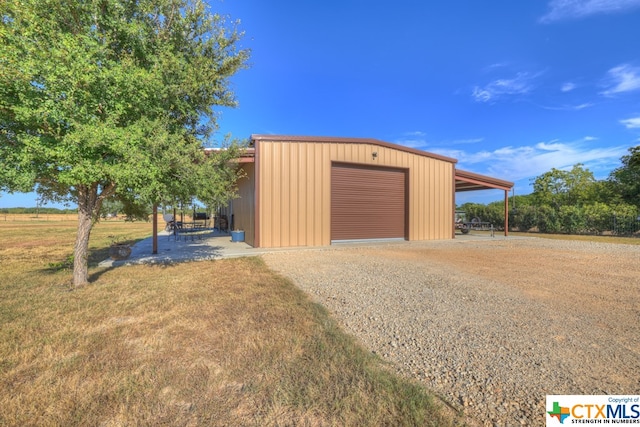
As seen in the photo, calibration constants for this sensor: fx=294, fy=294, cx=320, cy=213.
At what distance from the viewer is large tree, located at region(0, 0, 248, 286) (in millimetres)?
4070

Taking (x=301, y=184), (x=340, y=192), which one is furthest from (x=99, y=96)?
(x=340, y=192)

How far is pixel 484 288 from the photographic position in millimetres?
5109

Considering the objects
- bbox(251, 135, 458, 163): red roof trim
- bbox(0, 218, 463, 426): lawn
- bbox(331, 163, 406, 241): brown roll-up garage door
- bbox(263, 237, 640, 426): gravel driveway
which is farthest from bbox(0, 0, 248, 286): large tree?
bbox(331, 163, 406, 241): brown roll-up garage door

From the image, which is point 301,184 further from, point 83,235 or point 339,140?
point 83,235

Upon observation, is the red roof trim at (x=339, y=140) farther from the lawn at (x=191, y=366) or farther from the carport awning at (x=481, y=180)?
the lawn at (x=191, y=366)

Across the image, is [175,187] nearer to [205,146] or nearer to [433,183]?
[205,146]

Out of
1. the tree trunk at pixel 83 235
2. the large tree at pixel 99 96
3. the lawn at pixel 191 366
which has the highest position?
the large tree at pixel 99 96

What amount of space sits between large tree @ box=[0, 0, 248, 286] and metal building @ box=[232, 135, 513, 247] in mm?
4683

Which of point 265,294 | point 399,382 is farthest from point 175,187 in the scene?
point 399,382

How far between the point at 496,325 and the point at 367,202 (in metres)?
9.31

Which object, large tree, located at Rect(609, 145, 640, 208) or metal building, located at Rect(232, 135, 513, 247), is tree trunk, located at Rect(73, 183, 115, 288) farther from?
large tree, located at Rect(609, 145, 640, 208)

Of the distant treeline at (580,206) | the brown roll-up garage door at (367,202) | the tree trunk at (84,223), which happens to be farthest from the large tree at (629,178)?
the tree trunk at (84,223)

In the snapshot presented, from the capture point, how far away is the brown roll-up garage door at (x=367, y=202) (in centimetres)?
1191

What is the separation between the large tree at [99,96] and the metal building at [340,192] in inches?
184
